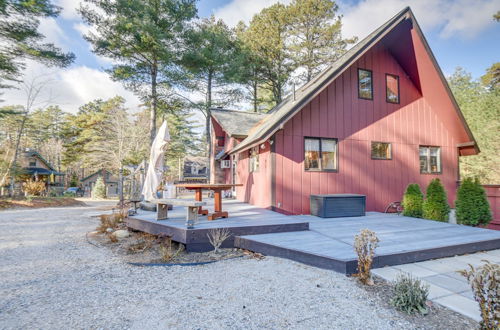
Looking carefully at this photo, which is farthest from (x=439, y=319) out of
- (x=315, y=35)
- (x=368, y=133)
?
(x=315, y=35)

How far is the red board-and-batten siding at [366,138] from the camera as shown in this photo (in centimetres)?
783

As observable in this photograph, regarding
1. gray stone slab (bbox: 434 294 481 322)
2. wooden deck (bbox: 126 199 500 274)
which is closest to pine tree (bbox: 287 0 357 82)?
wooden deck (bbox: 126 199 500 274)

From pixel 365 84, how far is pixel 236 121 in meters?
5.93

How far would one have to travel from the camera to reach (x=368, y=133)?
8867mm

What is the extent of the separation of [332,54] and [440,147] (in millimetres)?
11390

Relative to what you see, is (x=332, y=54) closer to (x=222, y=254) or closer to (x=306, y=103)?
(x=306, y=103)

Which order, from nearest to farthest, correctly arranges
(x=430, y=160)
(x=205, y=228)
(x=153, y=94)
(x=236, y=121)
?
1. (x=205, y=228)
2. (x=430, y=160)
3. (x=236, y=121)
4. (x=153, y=94)

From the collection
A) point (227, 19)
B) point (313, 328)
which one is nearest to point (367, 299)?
point (313, 328)

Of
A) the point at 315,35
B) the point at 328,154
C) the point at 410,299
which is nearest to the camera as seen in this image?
the point at 410,299

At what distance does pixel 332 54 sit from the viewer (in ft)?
61.1

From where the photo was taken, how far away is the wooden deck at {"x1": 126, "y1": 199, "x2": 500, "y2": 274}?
391cm

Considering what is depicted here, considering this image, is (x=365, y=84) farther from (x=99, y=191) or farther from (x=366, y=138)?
(x=99, y=191)

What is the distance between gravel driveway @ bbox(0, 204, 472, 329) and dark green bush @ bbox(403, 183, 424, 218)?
18.1 ft

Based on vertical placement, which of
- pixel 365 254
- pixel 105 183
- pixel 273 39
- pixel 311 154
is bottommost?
pixel 365 254
